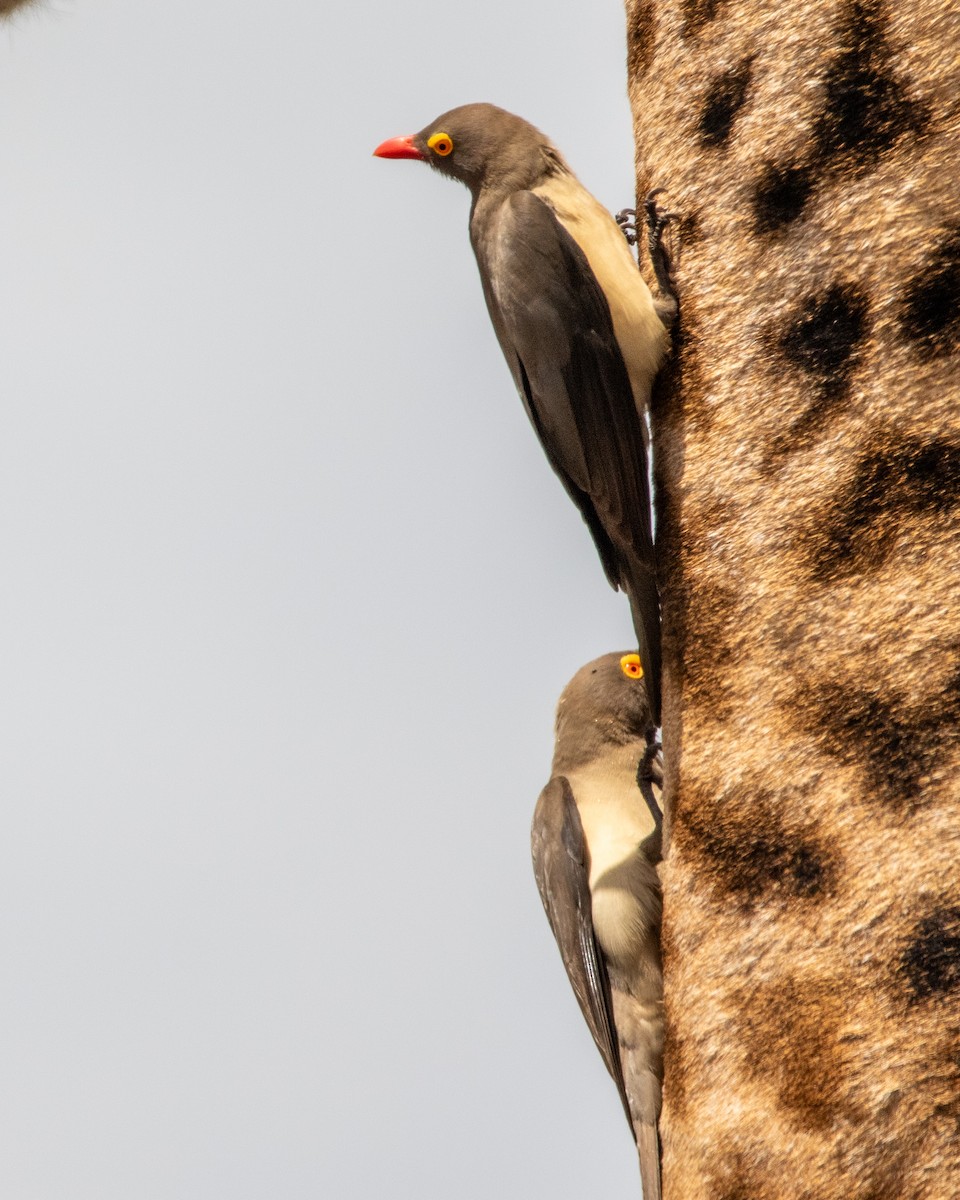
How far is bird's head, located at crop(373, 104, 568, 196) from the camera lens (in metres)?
4.79

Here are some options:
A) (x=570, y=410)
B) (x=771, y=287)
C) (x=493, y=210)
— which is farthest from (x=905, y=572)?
(x=493, y=210)

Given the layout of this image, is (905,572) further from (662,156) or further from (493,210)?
(493,210)

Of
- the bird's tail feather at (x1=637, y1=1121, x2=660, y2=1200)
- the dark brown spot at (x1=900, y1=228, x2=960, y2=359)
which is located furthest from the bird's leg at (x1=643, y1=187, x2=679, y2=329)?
the bird's tail feather at (x1=637, y1=1121, x2=660, y2=1200)

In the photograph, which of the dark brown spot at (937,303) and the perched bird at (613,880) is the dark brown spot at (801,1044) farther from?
the dark brown spot at (937,303)

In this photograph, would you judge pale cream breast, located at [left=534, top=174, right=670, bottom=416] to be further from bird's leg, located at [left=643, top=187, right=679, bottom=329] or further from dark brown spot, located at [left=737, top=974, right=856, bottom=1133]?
dark brown spot, located at [left=737, top=974, right=856, bottom=1133]

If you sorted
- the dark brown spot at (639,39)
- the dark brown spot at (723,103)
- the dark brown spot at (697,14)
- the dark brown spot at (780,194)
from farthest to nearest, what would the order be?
the dark brown spot at (639,39) → the dark brown spot at (697,14) → the dark brown spot at (723,103) → the dark brown spot at (780,194)

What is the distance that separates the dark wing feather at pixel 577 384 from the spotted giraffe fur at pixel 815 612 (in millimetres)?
118

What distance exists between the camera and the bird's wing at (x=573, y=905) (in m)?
4.41

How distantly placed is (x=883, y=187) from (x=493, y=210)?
1550 mm

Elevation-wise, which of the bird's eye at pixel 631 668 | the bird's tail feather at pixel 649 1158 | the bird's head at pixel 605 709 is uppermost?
the bird's eye at pixel 631 668

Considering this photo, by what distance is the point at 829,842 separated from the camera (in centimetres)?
331

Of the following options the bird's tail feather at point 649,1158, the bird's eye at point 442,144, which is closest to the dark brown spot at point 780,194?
the bird's eye at point 442,144

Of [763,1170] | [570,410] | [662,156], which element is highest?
Answer: [662,156]

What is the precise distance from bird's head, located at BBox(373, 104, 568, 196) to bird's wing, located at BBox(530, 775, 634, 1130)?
1853 millimetres
